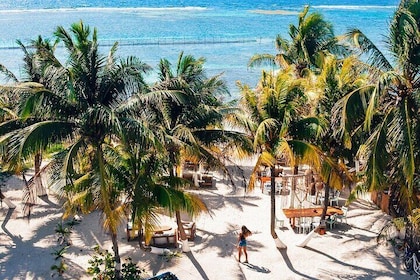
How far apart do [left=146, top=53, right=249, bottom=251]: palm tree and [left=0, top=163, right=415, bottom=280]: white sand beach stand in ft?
6.38

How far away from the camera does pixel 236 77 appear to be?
40656 mm

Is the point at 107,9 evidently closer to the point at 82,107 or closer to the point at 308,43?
the point at 308,43

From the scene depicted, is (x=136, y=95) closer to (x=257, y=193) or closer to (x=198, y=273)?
(x=198, y=273)

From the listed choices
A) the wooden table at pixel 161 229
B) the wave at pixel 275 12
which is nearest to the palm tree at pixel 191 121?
the wooden table at pixel 161 229

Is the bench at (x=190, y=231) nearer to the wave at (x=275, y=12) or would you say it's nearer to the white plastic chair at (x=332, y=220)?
the white plastic chair at (x=332, y=220)

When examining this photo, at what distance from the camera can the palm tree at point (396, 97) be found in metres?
10.8

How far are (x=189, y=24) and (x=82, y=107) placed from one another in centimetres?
6228

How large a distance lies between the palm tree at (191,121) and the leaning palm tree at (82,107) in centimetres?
111

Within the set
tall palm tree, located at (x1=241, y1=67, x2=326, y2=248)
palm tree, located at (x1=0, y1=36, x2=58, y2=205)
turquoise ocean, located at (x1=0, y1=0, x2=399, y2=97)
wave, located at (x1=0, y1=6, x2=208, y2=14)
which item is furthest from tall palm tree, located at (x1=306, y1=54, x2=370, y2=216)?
wave, located at (x1=0, y1=6, x2=208, y2=14)

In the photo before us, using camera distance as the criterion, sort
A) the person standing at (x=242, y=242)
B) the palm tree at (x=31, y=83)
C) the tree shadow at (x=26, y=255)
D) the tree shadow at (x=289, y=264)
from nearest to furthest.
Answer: the palm tree at (x=31, y=83)
the tree shadow at (x=289, y=264)
the tree shadow at (x=26, y=255)
the person standing at (x=242, y=242)

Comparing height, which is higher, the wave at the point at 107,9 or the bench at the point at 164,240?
the wave at the point at 107,9

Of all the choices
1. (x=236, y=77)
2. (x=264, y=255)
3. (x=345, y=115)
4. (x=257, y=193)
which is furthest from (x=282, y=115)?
(x=236, y=77)

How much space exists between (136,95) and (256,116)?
3.81 m

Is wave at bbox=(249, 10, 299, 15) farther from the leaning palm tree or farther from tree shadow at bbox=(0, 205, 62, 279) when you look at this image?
the leaning palm tree
